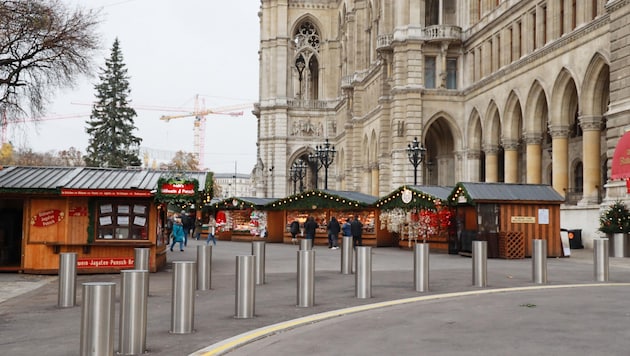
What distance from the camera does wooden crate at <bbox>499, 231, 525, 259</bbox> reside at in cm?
2662

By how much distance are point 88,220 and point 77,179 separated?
1.37 meters

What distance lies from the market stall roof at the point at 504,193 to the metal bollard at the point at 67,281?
56.7 ft

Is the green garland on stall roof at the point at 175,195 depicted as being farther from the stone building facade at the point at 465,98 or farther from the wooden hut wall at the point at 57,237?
the stone building facade at the point at 465,98

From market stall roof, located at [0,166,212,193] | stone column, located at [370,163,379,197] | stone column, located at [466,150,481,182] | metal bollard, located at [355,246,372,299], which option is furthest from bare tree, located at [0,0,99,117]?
stone column, located at [370,163,379,197]

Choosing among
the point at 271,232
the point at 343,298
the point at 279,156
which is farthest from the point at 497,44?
the point at 279,156

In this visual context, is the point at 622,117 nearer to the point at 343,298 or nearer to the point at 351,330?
the point at 343,298

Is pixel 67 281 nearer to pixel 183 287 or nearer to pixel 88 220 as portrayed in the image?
pixel 183 287

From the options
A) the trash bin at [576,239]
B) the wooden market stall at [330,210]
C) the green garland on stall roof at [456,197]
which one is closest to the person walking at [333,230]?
the wooden market stall at [330,210]

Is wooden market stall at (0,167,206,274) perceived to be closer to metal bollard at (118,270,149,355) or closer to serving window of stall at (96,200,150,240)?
serving window of stall at (96,200,150,240)

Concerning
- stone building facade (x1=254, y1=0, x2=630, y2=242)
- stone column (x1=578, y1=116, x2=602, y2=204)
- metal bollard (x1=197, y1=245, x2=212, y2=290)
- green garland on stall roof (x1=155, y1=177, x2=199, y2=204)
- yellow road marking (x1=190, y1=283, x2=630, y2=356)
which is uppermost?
stone building facade (x1=254, y1=0, x2=630, y2=242)

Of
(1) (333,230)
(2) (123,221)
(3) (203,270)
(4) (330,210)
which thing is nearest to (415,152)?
(4) (330,210)

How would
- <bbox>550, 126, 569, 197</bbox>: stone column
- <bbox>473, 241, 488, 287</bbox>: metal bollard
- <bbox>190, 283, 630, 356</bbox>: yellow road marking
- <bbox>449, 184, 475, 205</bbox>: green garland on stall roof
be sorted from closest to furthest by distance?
1. <bbox>190, 283, 630, 356</bbox>: yellow road marking
2. <bbox>473, 241, 488, 287</bbox>: metal bollard
3. <bbox>449, 184, 475, 205</bbox>: green garland on stall roof
4. <bbox>550, 126, 569, 197</bbox>: stone column

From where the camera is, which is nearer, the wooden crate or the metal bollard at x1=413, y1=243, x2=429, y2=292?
the metal bollard at x1=413, y1=243, x2=429, y2=292

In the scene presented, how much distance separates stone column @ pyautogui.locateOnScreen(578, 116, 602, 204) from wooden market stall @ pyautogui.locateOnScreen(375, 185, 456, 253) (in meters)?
6.87
